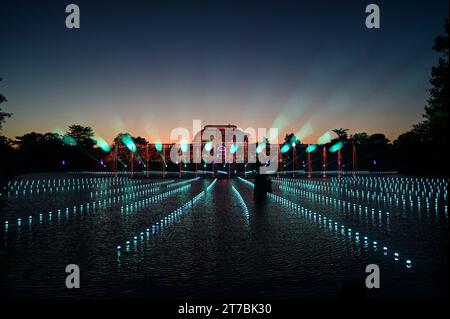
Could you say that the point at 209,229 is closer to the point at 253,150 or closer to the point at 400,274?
the point at 400,274

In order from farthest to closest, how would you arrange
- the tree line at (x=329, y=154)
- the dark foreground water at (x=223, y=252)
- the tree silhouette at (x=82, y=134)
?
the tree silhouette at (x=82, y=134), the tree line at (x=329, y=154), the dark foreground water at (x=223, y=252)

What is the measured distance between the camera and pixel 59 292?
10.7 metres

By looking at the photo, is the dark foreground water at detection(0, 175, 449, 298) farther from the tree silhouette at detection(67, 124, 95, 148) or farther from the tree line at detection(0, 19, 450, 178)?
the tree silhouette at detection(67, 124, 95, 148)

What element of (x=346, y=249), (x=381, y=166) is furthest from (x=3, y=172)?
(x=381, y=166)

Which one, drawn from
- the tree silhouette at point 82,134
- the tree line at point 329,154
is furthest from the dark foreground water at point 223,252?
the tree silhouette at point 82,134

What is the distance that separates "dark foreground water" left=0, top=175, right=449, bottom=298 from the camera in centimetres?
1092

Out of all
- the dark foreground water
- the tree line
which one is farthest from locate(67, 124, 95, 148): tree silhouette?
the dark foreground water

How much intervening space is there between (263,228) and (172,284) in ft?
29.7

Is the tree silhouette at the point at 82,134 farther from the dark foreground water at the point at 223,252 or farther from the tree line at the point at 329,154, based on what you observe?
the dark foreground water at the point at 223,252

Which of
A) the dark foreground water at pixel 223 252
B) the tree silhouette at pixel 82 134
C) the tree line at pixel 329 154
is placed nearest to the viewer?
the dark foreground water at pixel 223 252

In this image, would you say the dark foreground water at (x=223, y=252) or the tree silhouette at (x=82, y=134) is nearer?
the dark foreground water at (x=223, y=252)

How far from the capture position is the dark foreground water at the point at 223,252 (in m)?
10.9

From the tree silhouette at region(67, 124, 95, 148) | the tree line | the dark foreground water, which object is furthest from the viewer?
the tree silhouette at region(67, 124, 95, 148)

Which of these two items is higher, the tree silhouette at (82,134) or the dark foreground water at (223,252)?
the tree silhouette at (82,134)
